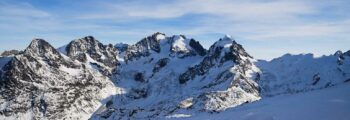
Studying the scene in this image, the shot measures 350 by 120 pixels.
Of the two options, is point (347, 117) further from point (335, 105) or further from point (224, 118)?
point (224, 118)

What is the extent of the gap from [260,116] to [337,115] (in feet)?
42.2

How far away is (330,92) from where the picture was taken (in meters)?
87.9

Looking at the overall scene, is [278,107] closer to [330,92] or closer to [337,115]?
[330,92]

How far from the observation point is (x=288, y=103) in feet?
292

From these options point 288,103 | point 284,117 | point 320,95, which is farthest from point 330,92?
point 284,117

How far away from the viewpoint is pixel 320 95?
88.1m

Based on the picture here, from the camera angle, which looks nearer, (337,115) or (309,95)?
(337,115)

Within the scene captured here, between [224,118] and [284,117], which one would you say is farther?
[224,118]

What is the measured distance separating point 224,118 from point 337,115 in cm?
2578

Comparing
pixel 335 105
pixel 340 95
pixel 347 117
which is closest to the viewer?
pixel 347 117

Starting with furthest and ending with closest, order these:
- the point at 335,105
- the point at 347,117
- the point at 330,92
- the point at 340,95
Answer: the point at 330,92 → the point at 340,95 → the point at 335,105 → the point at 347,117

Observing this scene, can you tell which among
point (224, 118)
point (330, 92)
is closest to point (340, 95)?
point (330, 92)

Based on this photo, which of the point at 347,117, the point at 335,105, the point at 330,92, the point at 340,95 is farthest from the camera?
the point at 330,92

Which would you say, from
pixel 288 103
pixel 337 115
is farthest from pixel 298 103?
pixel 337 115
